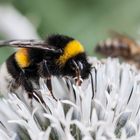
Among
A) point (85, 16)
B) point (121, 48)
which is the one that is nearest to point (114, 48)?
point (121, 48)

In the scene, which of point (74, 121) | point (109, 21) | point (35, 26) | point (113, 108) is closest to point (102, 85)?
point (113, 108)

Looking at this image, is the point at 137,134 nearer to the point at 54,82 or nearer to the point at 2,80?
the point at 54,82

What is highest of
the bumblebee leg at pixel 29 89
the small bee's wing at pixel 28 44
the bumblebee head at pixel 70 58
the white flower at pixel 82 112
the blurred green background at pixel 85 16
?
the small bee's wing at pixel 28 44

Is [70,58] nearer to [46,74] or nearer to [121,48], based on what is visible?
[46,74]

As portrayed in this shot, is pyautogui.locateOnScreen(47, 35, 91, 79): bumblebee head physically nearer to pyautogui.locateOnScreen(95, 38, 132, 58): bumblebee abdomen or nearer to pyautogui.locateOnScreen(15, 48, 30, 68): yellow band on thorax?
pyautogui.locateOnScreen(15, 48, 30, 68): yellow band on thorax

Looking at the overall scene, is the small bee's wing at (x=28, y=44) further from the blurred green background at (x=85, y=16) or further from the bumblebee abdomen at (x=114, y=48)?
the blurred green background at (x=85, y=16)

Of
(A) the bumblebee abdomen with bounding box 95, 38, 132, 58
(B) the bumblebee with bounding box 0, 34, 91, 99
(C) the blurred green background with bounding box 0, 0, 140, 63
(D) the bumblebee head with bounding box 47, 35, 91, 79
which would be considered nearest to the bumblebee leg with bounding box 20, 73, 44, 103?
(B) the bumblebee with bounding box 0, 34, 91, 99

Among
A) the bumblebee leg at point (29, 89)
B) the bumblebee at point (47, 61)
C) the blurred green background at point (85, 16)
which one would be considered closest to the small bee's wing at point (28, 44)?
the bumblebee at point (47, 61)
